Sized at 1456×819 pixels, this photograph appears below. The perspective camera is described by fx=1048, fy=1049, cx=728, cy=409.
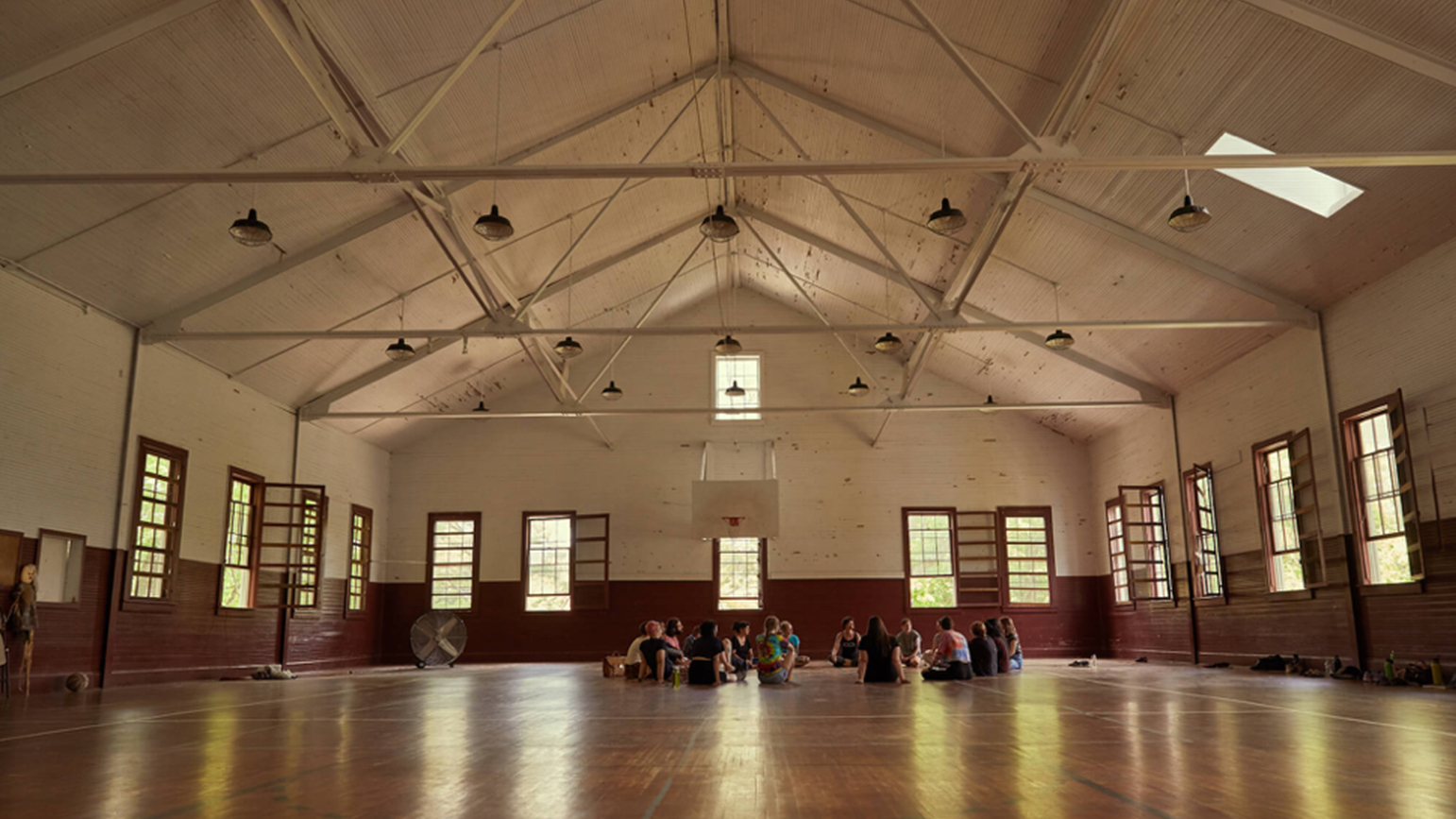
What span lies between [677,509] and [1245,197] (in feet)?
38.7

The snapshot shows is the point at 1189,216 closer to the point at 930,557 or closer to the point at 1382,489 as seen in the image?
the point at 1382,489

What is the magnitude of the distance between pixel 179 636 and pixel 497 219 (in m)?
7.71

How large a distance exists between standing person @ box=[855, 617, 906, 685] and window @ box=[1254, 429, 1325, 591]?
507 cm

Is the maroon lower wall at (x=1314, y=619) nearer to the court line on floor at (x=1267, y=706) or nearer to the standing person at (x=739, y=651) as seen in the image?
the court line on floor at (x=1267, y=706)

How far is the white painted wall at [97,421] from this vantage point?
1057cm

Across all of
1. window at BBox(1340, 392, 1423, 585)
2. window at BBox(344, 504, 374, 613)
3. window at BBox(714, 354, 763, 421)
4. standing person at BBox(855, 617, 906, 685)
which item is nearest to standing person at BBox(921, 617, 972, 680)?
standing person at BBox(855, 617, 906, 685)

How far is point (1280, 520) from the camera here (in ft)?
43.9

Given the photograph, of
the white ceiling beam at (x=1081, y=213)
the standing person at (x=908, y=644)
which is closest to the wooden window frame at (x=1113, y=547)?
the standing person at (x=908, y=644)

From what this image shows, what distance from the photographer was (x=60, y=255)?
10.5m

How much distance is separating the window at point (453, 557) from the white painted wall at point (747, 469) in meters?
0.21

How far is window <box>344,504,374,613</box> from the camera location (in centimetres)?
1847

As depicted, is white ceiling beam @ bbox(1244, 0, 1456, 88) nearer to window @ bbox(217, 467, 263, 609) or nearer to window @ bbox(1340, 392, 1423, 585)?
window @ bbox(1340, 392, 1423, 585)

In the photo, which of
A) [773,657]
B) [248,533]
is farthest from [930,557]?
[248,533]

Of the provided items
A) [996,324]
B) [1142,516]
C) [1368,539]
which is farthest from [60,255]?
[1142,516]
